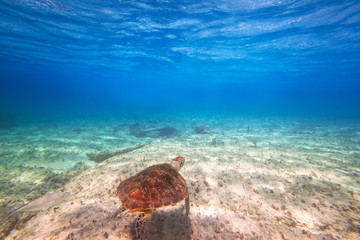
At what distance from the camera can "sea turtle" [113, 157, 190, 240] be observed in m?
2.44

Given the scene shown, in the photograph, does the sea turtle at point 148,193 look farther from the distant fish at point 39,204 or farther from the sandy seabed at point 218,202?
the distant fish at point 39,204

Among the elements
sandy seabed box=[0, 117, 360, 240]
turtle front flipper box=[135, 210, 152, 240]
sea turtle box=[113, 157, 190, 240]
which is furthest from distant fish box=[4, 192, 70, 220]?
turtle front flipper box=[135, 210, 152, 240]

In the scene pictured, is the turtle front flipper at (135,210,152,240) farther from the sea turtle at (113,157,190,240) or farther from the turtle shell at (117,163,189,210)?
the turtle shell at (117,163,189,210)

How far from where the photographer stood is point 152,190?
2.71 metres

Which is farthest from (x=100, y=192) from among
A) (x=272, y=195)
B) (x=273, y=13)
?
(x=273, y=13)

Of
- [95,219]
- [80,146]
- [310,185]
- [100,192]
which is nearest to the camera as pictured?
[95,219]

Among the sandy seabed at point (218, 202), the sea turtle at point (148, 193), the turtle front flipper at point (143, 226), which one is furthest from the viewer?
the sandy seabed at point (218, 202)

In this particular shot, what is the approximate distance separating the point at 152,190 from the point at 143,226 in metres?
0.56

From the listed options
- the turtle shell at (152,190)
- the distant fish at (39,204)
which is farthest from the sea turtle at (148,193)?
the distant fish at (39,204)

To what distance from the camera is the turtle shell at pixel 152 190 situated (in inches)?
99.8

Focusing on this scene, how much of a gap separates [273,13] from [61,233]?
19.3m

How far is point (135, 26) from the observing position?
15805 mm

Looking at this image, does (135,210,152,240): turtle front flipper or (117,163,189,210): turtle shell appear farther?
(117,163,189,210): turtle shell

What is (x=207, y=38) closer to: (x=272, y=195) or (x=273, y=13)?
(x=273, y=13)
